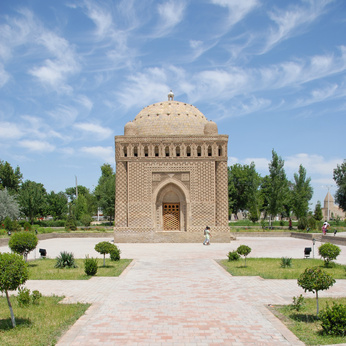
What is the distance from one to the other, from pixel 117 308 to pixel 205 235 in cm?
1573

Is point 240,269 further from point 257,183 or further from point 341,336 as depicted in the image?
point 257,183

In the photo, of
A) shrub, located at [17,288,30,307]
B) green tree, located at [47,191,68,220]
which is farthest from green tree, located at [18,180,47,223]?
shrub, located at [17,288,30,307]

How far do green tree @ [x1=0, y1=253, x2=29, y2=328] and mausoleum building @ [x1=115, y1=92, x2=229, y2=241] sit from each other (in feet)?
59.5

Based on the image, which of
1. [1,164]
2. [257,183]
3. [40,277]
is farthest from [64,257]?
[1,164]

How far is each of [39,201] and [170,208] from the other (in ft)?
75.7

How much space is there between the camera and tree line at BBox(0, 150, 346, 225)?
3703cm

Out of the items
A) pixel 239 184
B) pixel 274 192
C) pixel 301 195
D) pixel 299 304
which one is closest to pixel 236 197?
pixel 239 184

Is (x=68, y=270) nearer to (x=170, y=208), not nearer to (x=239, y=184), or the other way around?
(x=170, y=208)

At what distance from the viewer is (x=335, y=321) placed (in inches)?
229

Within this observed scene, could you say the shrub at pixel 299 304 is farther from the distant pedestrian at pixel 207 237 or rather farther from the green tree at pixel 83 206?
Result: the green tree at pixel 83 206

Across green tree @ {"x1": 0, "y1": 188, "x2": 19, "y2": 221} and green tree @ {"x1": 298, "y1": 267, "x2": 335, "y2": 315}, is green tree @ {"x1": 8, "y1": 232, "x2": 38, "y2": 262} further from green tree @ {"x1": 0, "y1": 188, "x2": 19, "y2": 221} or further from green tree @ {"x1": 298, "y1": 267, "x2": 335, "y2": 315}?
green tree @ {"x1": 0, "y1": 188, "x2": 19, "y2": 221}

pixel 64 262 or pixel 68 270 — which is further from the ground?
pixel 64 262

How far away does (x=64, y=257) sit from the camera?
1289 cm

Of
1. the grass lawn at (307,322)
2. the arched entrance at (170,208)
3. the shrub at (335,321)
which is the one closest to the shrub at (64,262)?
the grass lawn at (307,322)
